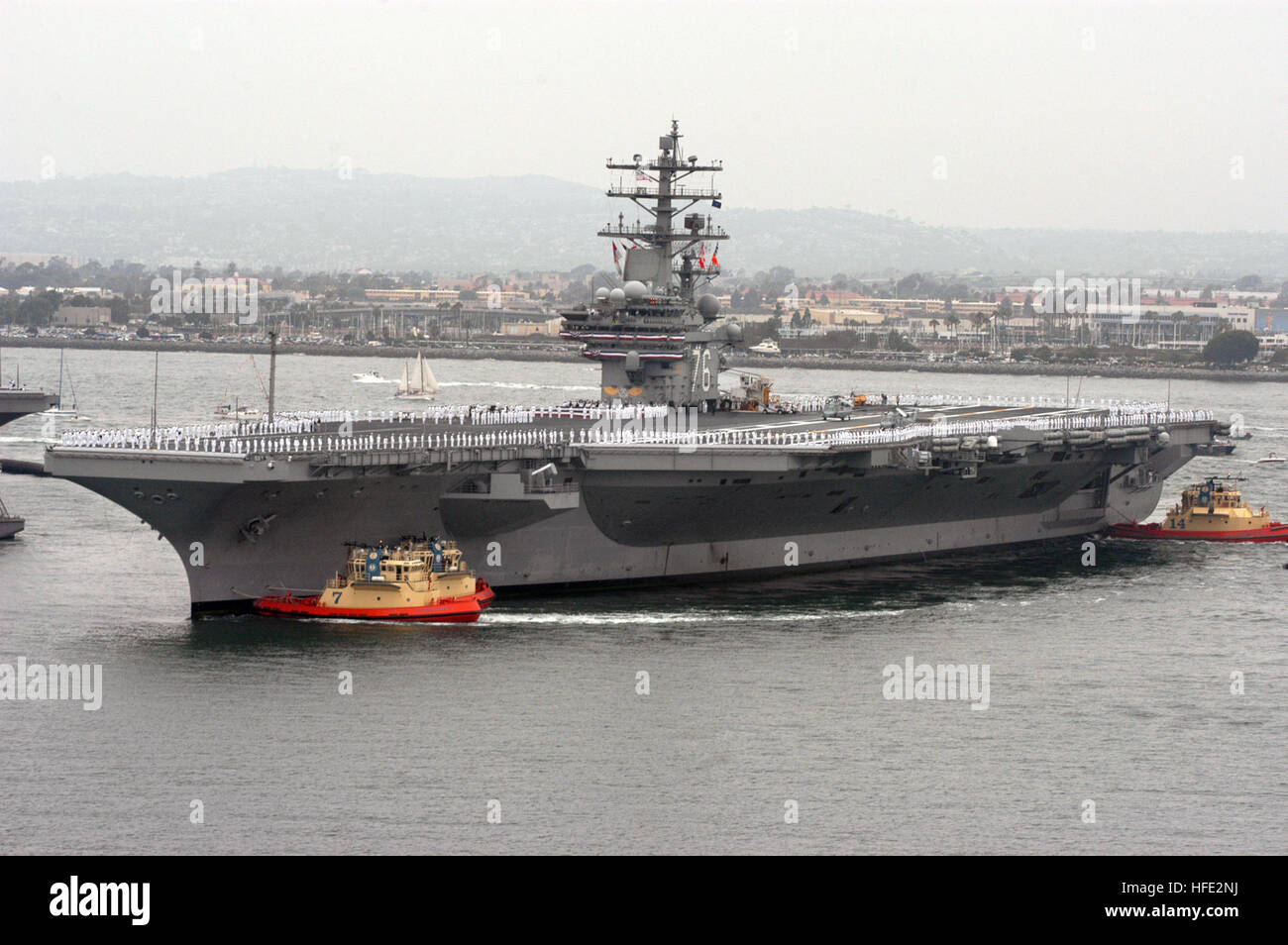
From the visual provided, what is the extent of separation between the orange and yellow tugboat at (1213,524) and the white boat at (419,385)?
47258 millimetres

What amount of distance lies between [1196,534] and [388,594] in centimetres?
2209

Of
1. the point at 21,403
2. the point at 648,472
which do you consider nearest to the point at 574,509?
the point at 648,472

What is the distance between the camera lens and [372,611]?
28000mm

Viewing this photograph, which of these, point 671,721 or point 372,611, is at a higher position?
point 372,611

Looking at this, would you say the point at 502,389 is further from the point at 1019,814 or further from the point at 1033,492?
the point at 1019,814

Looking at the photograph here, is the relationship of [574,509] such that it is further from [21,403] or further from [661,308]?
[21,403]

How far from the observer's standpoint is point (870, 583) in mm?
34438

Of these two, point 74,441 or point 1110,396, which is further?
point 1110,396

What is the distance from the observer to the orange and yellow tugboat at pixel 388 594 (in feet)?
92.0

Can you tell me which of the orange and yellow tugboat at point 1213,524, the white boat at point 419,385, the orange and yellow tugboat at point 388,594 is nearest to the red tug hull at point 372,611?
the orange and yellow tugboat at point 388,594

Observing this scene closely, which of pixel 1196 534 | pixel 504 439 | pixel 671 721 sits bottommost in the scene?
pixel 671 721
